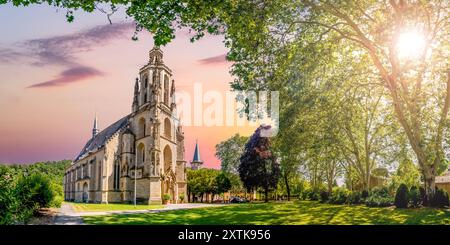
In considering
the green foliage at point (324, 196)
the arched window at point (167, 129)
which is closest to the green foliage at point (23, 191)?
the green foliage at point (324, 196)

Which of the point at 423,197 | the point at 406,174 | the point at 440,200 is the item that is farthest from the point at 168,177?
the point at 440,200

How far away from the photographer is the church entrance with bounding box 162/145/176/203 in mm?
42959

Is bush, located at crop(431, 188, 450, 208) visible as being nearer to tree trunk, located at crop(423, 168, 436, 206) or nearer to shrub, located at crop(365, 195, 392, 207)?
tree trunk, located at crop(423, 168, 436, 206)

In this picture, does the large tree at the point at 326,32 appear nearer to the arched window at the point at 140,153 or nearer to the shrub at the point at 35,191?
the shrub at the point at 35,191

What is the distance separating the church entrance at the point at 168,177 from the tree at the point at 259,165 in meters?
18.4

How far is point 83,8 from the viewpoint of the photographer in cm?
1002

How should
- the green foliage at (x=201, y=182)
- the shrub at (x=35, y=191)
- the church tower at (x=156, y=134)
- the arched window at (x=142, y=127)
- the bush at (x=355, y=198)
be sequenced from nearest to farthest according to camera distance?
A: the shrub at (x=35, y=191)
the bush at (x=355, y=198)
the church tower at (x=156, y=134)
the arched window at (x=142, y=127)
the green foliage at (x=201, y=182)

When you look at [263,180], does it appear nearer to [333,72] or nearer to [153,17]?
[333,72]

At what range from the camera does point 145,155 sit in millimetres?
42500

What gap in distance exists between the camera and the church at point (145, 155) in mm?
39125

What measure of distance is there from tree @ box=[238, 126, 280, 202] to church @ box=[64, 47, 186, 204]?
50.4 feet

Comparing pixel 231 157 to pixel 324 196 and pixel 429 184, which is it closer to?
pixel 429 184

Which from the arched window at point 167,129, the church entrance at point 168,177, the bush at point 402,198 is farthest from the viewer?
the arched window at point 167,129
